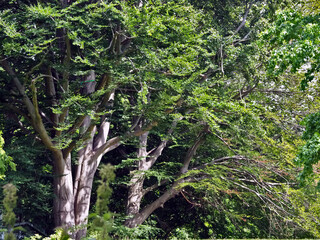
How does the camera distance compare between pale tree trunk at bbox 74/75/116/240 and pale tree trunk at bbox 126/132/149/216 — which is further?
pale tree trunk at bbox 126/132/149/216

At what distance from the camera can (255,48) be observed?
12750 mm

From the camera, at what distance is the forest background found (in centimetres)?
988

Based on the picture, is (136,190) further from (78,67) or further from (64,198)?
(78,67)

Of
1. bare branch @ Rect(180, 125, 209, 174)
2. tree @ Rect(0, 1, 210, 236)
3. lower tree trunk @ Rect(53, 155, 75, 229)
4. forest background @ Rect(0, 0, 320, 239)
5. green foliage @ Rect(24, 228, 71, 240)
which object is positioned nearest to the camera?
green foliage @ Rect(24, 228, 71, 240)

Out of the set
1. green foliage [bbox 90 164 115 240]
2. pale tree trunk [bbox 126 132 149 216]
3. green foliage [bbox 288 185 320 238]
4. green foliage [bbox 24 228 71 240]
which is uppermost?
green foliage [bbox 90 164 115 240]

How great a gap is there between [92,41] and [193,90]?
3416 millimetres

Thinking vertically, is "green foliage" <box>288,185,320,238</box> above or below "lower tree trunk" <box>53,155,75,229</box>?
below

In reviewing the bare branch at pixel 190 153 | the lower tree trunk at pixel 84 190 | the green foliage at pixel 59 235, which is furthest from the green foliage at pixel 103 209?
the bare branch at pixel 190 153

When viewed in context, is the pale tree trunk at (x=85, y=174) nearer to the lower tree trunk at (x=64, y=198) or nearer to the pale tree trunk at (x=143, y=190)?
the lower tree trunk at (x=64, y=198)

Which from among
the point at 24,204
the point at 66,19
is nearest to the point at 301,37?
the point at 66,19

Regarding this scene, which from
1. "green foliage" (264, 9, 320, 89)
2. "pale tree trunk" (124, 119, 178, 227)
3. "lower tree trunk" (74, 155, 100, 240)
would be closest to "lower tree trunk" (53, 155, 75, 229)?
"lower tree trunk" (74, 155, 100, 240)

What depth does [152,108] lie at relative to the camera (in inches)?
414

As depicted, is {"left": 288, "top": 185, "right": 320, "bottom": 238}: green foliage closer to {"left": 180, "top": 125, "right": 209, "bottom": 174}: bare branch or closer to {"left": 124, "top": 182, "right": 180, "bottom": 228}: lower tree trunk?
{"left": 180, "top": 125, "right": 209, "bottom": 174}: bare branch

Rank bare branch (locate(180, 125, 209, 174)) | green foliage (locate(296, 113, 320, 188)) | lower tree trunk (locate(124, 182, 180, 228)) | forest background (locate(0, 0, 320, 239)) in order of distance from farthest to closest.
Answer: bare branch (locate(180, 125, 209, 174)) → lower tree trunk (locate(124, 182, 180, 228)) → forest background (locate(0, 0, 320, 239)) → green foliage (locate(296, 113, 320, 188))
